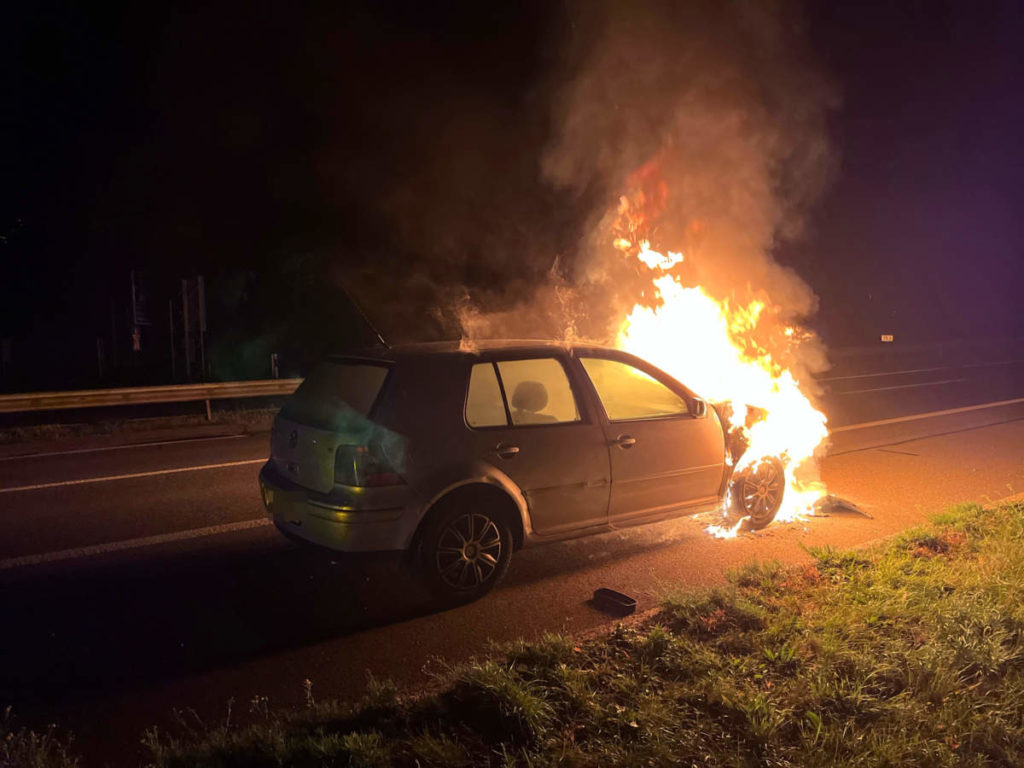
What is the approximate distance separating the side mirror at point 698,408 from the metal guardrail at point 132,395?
10189mm

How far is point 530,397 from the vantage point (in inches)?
217

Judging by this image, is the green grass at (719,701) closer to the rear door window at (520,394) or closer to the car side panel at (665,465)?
the car side panel at (665,465)

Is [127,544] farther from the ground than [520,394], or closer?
closer

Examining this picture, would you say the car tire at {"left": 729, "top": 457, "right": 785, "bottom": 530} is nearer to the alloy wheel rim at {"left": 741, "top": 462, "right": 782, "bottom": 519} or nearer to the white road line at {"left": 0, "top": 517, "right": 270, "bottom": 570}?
the alloy wheel rim at {"left": 741, "top": 462, "right": 782, "bottom": 519}

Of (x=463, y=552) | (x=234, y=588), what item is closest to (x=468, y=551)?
(x=463, y=552)

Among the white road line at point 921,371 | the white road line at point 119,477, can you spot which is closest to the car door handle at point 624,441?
the white road line at point 119,477

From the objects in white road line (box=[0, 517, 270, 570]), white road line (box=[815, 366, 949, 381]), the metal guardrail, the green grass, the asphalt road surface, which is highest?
the metal guardrail

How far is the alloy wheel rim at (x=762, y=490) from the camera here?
249 inches

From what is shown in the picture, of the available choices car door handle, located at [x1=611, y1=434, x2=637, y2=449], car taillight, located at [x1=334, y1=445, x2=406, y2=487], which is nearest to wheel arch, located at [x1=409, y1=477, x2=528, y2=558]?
car taillight, located at [x1=334, y1=445, x2=406, y2=487]

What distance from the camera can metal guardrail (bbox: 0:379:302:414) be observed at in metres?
12.1

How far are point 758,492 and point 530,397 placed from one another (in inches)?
87.8

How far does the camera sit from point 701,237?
811cm

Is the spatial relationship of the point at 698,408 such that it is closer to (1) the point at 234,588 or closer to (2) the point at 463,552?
(2) the point at 463,552

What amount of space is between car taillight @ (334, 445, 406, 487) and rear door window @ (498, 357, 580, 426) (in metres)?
1.04
